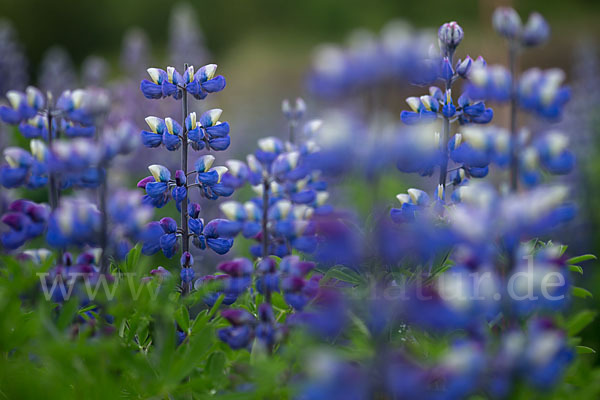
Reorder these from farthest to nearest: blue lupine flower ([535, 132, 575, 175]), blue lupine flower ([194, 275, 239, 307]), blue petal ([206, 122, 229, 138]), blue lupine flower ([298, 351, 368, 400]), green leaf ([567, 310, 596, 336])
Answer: blue petal ([206, 122, 229, 138])
blue lupine flower ([194, 275, 239, 307])
green leaf ([567, 310, 596, 336])
blue lupine flower ([535, 132, 575, 175])
blue lupine flower ([298, 351, 368, 400])

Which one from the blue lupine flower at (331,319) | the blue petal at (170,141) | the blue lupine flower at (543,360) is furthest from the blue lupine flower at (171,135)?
the blue lupine flower at (543,360)

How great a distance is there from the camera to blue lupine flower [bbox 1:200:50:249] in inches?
36.9

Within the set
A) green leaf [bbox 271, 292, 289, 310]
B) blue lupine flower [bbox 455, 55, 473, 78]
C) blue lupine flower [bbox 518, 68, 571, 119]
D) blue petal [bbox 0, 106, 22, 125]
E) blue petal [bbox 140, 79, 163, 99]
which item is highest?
blue lupine flower [bbox 455, 55, 473, 78]

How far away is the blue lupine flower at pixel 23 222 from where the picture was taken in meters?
0.94

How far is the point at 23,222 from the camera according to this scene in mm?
957

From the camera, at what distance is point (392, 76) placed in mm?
736

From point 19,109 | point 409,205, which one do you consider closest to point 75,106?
point 19,109

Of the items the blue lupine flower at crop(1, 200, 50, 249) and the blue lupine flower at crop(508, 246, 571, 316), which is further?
the blue lupine flower at crop(1, 200, 50, 249)

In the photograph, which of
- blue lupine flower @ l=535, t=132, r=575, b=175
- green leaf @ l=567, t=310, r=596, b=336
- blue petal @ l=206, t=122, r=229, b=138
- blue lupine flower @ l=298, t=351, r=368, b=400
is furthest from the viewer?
blue petal @ l=206, t=122, r=229, b=138

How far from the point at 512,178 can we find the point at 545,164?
5cm

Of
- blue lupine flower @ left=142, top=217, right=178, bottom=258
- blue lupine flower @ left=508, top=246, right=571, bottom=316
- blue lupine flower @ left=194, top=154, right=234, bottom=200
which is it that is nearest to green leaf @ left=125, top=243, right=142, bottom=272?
blue lupine flower @ left=142, top=217, right=178, bottom=258

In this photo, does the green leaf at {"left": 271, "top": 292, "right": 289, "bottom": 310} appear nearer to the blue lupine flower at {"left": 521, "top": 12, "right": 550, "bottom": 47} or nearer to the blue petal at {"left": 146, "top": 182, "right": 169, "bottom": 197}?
the blue petal at {"left": 146, "top": 182, "right": 169, "bottom": 197}

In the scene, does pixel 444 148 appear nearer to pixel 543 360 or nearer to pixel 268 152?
pixel 268 152

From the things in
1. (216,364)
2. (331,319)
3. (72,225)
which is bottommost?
(216,364)
